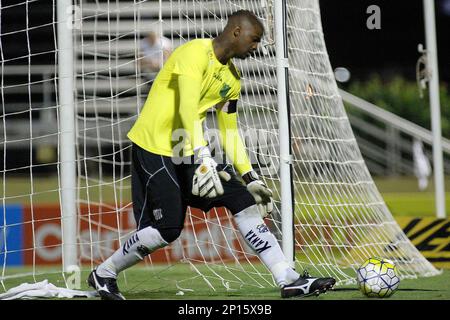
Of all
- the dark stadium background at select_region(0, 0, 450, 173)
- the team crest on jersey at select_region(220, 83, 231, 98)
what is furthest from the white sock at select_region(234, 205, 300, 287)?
the dark stadium background at select_region(0, 0, 450, 173)

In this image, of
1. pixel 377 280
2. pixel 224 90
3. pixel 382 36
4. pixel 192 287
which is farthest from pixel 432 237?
pixel 382 36

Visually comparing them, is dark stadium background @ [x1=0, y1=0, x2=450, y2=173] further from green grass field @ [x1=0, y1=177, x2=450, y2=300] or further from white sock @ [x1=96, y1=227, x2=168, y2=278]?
Answer: white sock @ [x1=96, y1=227, x2=168, y2=278]

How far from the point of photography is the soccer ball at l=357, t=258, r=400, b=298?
249 inches

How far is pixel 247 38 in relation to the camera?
6105mm

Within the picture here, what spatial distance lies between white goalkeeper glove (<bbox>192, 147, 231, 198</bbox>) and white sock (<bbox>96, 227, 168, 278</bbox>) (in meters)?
0.47

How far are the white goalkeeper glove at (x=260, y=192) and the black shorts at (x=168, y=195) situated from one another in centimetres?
17

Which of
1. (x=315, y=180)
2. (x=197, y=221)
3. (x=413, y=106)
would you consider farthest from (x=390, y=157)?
(x=315, y=180)

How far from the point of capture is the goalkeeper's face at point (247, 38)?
20.0ft

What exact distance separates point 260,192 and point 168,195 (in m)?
0.64

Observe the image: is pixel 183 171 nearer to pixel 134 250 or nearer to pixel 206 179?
pixel 206 179

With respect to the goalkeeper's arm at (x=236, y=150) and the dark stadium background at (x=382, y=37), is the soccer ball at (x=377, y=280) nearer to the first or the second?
the goalkeeper's arm at (x=236, y=150)

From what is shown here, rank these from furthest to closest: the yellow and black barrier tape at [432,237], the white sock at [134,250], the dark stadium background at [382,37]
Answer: the dark stadium background at [382,37], the yellow and black barrier tape at [432,237], the white sock at [134,250]

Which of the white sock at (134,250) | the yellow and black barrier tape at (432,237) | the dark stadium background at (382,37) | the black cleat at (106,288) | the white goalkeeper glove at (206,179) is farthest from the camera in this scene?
the dark stadium background at (382,37)

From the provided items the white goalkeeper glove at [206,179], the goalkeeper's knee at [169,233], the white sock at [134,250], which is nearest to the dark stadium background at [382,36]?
the white sock at [134,250]
